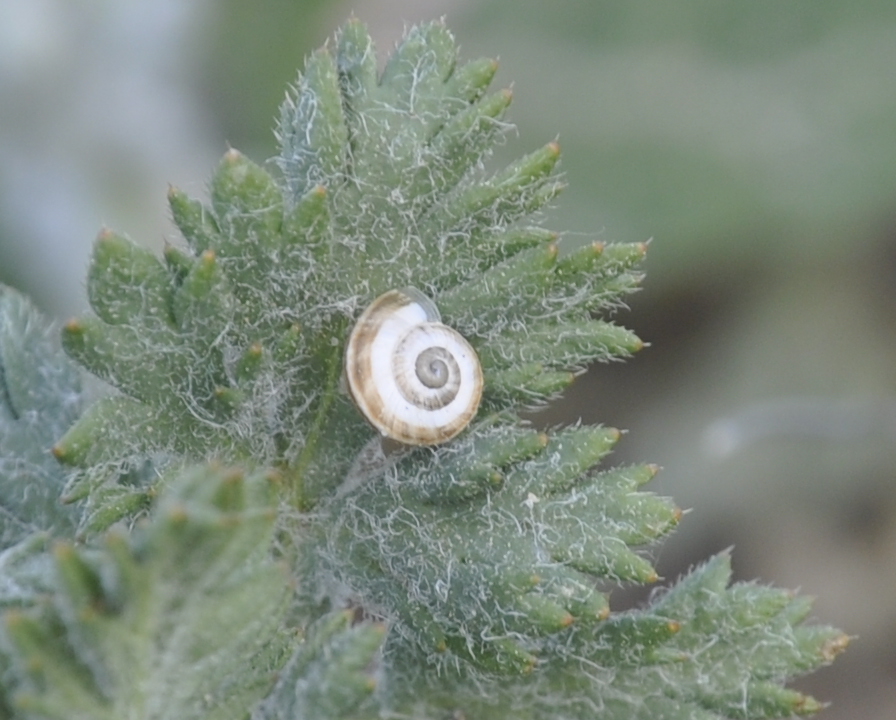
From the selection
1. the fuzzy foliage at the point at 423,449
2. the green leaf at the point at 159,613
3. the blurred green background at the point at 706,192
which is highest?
the blurred green background at the point at 706,192

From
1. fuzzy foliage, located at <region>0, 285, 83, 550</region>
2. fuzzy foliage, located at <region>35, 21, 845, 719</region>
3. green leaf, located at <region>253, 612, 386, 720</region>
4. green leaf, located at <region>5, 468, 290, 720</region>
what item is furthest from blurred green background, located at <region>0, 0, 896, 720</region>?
green leaf, located at <region>5, 468, 290, 720</region>

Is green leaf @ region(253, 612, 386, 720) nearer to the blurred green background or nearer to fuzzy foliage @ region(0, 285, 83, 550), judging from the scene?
fuzzy foliage @ region(0, 285, 83, 550)

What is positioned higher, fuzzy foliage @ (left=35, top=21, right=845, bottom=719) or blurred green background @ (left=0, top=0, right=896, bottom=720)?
blurred green background @ (left=0, top=0, right=896, bottom=720)

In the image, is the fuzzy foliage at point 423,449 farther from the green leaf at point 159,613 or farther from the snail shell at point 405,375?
the green leaf at point 159,613

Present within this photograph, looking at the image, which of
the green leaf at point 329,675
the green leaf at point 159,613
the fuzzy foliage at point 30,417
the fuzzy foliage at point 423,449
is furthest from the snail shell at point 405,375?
the fuzzy foliage at point 30,417

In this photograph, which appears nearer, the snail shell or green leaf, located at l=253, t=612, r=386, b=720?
green leaf, located at l=253, t=612, r=386, b=720

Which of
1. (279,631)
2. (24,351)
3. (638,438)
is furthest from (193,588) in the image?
(638,438)

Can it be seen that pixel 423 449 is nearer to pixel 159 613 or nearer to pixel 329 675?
pixel 329 675
